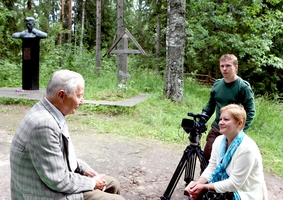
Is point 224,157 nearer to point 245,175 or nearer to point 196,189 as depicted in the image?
point 245,175

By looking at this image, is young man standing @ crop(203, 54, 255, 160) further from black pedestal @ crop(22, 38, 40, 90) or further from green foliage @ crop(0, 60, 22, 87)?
green foliage @ crop(0, 60, 22, 87)

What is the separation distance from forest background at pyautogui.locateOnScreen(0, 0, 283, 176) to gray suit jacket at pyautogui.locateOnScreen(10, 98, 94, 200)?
3.49 m

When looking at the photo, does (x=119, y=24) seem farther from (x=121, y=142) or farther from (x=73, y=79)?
(x=73, y=79)

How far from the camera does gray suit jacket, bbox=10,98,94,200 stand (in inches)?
64.7

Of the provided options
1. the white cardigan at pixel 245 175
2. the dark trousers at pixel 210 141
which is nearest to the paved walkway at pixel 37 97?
the dark trousers at pixel 210 141

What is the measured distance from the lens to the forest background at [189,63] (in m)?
6.34

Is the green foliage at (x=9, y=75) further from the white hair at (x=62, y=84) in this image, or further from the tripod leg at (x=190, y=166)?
the white hair at (x=62, y=84)

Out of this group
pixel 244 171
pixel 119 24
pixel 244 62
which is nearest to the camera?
pixel 244 171

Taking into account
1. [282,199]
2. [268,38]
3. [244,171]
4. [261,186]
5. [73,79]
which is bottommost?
[282,199]

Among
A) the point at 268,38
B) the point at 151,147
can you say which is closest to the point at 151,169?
the point at 151,147

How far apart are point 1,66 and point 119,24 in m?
4.75

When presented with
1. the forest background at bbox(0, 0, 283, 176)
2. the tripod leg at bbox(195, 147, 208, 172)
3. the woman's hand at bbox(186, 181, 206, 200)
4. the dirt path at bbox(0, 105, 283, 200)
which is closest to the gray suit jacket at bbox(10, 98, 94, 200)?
the woman's hand at bbox(186, 181, 206, 200)

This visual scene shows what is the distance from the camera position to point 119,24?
11.1m

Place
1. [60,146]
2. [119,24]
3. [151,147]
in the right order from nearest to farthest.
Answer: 1. [60,146]
2. [151,147]
3. [119,24]
